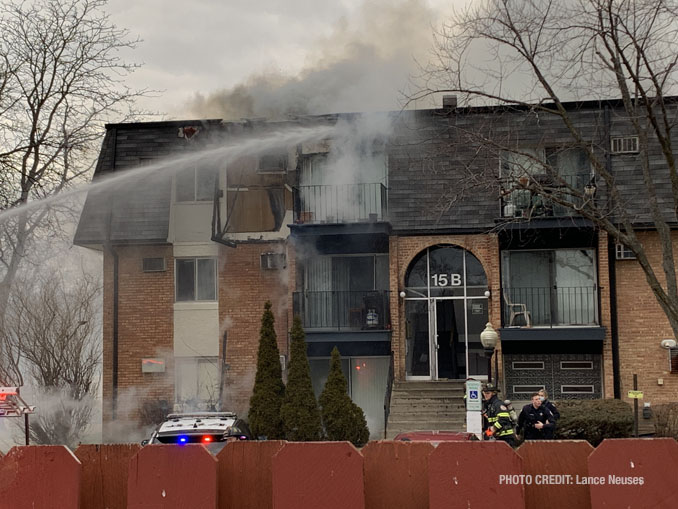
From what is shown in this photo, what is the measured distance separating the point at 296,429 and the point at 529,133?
27.8 feet

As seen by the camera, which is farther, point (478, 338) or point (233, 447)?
point (478, 338)

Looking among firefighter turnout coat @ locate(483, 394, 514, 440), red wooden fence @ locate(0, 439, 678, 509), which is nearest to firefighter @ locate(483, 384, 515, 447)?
firefighter turnout coat @ locate(483, 394, 514, 440)

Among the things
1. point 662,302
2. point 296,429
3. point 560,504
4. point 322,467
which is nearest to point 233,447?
point 322,467

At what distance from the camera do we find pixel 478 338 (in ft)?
69.0

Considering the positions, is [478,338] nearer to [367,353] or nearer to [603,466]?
[367,353]

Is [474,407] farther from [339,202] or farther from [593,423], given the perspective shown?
[339,202]

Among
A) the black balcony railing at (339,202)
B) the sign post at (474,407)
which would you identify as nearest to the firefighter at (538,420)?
the sign post at (474,407)

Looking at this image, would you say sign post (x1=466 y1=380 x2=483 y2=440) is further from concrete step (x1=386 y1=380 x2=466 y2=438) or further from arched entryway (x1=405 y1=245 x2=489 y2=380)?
arched entryway (x1=405 y1=245 x2=489 y2=380)

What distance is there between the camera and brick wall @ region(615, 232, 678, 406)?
2008 centimetres

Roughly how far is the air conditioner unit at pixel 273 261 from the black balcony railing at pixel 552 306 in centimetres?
521

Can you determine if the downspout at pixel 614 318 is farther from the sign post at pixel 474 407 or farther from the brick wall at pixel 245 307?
the brick wall at pixel 245 307

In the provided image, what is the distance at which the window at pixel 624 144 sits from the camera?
66.8ft

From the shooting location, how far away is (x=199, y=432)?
13.3 metres

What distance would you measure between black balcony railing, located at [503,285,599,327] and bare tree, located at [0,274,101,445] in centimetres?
991
